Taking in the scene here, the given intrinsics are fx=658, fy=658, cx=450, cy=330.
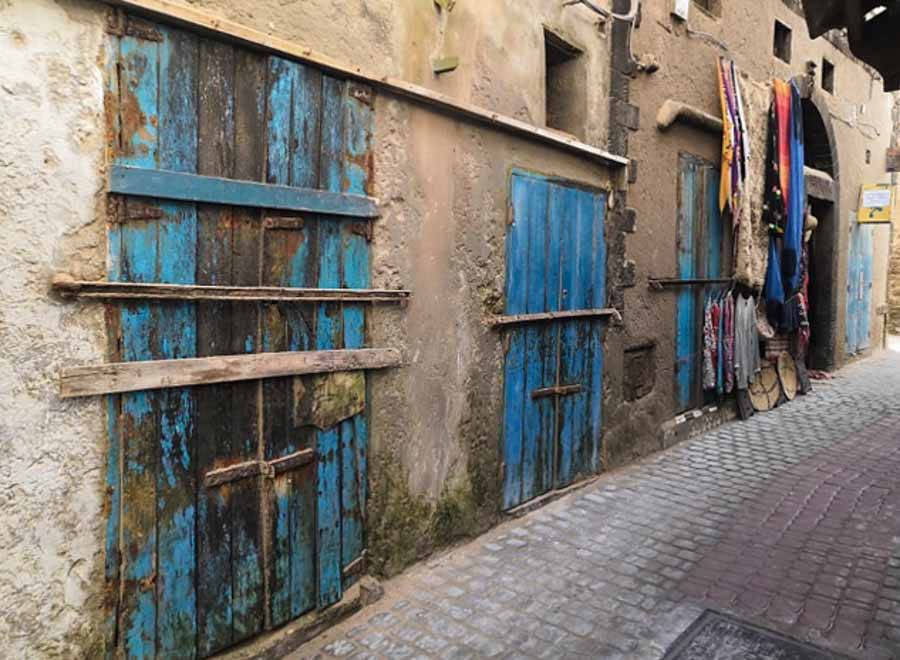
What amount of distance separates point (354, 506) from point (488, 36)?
9.03ft

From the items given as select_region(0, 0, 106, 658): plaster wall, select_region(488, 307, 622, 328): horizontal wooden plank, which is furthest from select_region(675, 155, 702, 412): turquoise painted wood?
select_region(0, 0, 106, 658): plaster wall

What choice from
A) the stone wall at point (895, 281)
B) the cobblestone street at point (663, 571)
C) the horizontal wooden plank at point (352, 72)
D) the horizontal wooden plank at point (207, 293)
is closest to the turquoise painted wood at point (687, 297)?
the cobblestone street at point (663, 571)

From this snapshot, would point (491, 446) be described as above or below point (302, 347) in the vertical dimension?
below

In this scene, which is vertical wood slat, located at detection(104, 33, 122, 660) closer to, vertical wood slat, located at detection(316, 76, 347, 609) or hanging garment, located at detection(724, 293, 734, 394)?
vertical wood slat, located at detection(316, 76, 347, 609)

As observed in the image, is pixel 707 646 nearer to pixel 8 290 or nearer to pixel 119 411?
pixel 119 411

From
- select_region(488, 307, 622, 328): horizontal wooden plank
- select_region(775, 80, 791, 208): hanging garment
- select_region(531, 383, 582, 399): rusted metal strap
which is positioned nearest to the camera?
select_region(488, 307, 622, 328): horizontal wooden plank

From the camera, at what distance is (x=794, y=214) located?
7.49 metres

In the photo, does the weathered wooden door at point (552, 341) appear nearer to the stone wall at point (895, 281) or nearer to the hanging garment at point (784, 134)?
the hanging garment at point (784, 134)

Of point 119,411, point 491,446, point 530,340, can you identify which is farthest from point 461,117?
point 119,411

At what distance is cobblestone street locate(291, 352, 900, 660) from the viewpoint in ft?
9.65

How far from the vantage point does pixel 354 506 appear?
3219mm

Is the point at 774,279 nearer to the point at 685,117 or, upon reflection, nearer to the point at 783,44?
the point at 685,117

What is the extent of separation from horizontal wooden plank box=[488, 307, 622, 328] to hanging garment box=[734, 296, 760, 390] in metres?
2.42

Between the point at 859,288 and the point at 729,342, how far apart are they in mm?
5939
